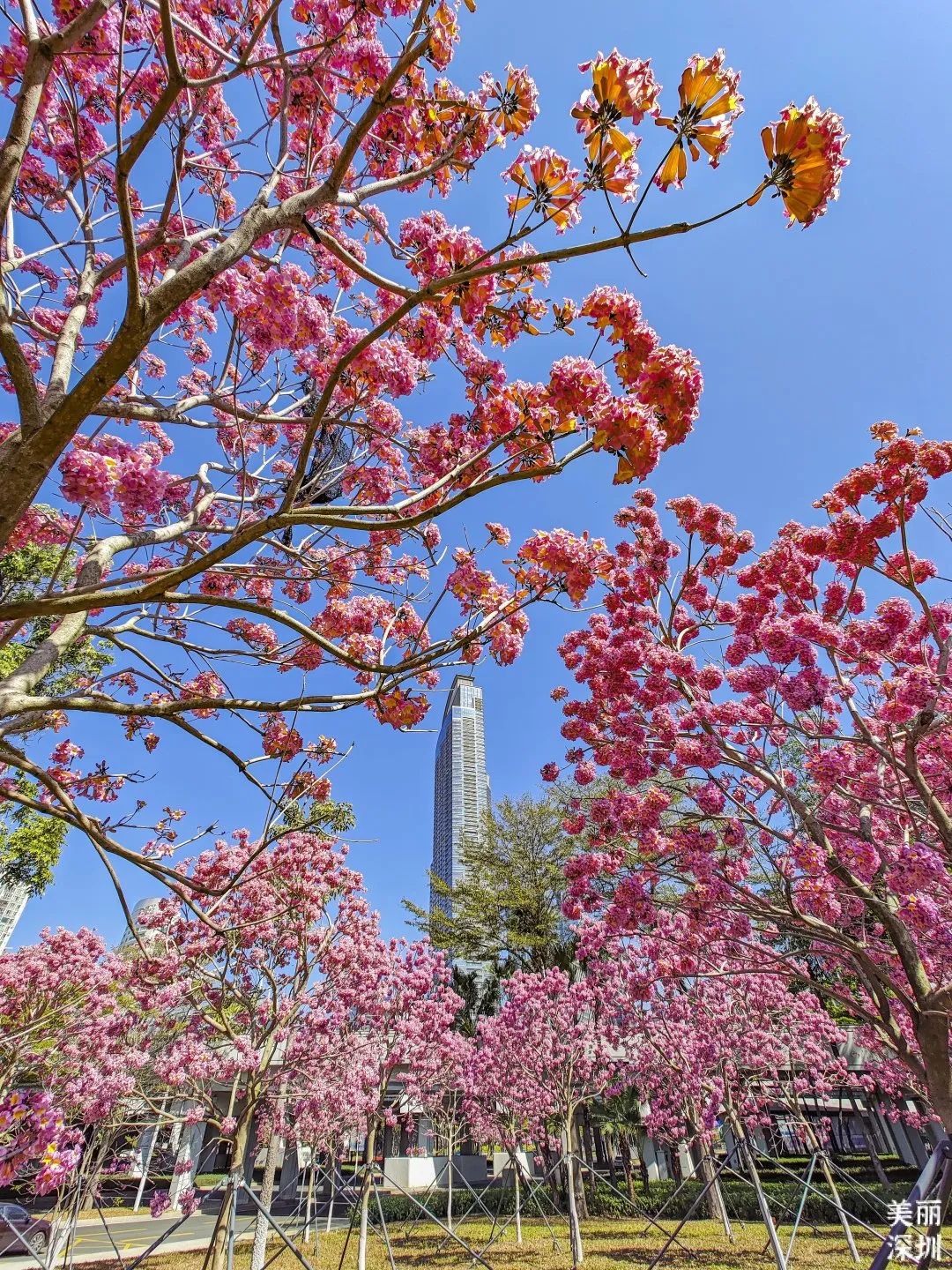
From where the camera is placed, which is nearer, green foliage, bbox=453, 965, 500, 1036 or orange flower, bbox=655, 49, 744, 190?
orange flower, bbox=655, 49, 744, 190

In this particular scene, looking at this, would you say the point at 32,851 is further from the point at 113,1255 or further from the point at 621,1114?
the point at 621,1114

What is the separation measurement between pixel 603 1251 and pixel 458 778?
41.0 meters

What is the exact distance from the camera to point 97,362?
1633 millimetres

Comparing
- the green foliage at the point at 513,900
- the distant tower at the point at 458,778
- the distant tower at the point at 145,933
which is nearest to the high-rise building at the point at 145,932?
the distant tower at the point at 145,933

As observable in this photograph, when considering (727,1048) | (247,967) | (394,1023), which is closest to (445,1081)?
(394,1023)

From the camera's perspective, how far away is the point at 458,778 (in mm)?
51094

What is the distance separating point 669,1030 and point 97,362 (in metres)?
15.1

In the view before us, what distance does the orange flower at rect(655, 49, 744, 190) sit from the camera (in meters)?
1.66

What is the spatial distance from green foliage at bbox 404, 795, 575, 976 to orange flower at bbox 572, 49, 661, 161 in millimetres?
19977

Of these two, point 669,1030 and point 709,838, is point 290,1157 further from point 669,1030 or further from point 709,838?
point 709,838

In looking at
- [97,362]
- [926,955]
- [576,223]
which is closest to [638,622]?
[576,223]

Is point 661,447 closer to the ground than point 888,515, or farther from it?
closer to the ground

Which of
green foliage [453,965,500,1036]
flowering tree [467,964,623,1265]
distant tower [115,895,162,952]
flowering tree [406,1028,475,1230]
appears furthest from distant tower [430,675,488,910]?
flowering tree [467,964,623,1265]

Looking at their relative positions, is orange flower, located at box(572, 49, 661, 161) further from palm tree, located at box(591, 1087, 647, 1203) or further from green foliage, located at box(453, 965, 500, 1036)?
palm tree, located at box(591, 1087, 647, 1203)
